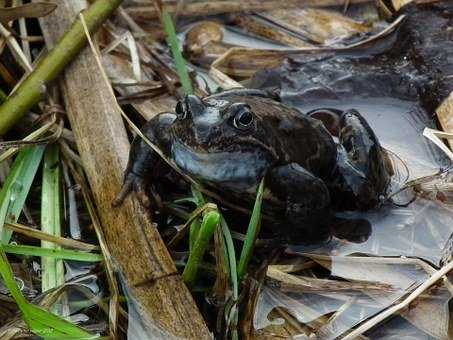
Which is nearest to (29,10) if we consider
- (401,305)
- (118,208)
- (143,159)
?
(143,159)

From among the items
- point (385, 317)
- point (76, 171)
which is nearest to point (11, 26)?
point (76, 171)

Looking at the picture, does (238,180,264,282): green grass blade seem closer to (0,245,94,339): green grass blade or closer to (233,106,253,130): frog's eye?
(233,106,253,130): frog's eye

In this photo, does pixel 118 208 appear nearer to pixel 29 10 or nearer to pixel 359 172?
pixel 359 172

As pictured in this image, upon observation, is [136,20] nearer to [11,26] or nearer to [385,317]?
[11,26]

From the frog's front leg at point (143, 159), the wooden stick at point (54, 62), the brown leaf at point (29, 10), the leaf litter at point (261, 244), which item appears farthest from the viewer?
the brown leaf at point (29, 10)

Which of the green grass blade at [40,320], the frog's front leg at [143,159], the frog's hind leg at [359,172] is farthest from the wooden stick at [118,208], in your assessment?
the frog's hind leg at [359,172]

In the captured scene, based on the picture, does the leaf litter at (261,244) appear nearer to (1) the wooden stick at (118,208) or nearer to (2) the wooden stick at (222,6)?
(1) the wooden stick at (118,208)
